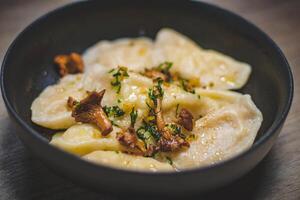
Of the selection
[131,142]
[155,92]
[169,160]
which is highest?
[155,92]

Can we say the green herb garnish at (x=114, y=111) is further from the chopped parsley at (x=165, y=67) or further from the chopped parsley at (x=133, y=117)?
the chopped parsley at (x=165, y=67)

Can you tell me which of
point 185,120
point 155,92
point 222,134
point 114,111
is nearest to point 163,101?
point 155,92

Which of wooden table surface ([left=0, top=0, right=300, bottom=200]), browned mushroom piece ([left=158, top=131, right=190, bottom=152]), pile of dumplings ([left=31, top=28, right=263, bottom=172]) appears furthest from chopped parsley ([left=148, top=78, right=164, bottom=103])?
wooden table surface ([left=0, top=0, right=300, bottom=200])

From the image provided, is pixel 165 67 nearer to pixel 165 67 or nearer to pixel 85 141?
pixel 165 67

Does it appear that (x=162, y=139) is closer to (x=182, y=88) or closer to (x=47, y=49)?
(x=182, y=88)

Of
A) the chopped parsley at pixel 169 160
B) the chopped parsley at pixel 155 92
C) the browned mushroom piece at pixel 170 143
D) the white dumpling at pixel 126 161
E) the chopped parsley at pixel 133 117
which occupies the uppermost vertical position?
the chopped parsley at pixel 155 92

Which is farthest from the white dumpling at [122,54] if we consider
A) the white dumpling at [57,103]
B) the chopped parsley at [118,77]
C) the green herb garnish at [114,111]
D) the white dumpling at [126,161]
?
A: the white dumpling at [126,161]

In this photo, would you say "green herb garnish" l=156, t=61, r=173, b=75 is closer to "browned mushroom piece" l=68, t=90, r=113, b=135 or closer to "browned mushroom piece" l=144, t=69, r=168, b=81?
"browned mushroom piece" l=144, t=69, r=168, b=81
